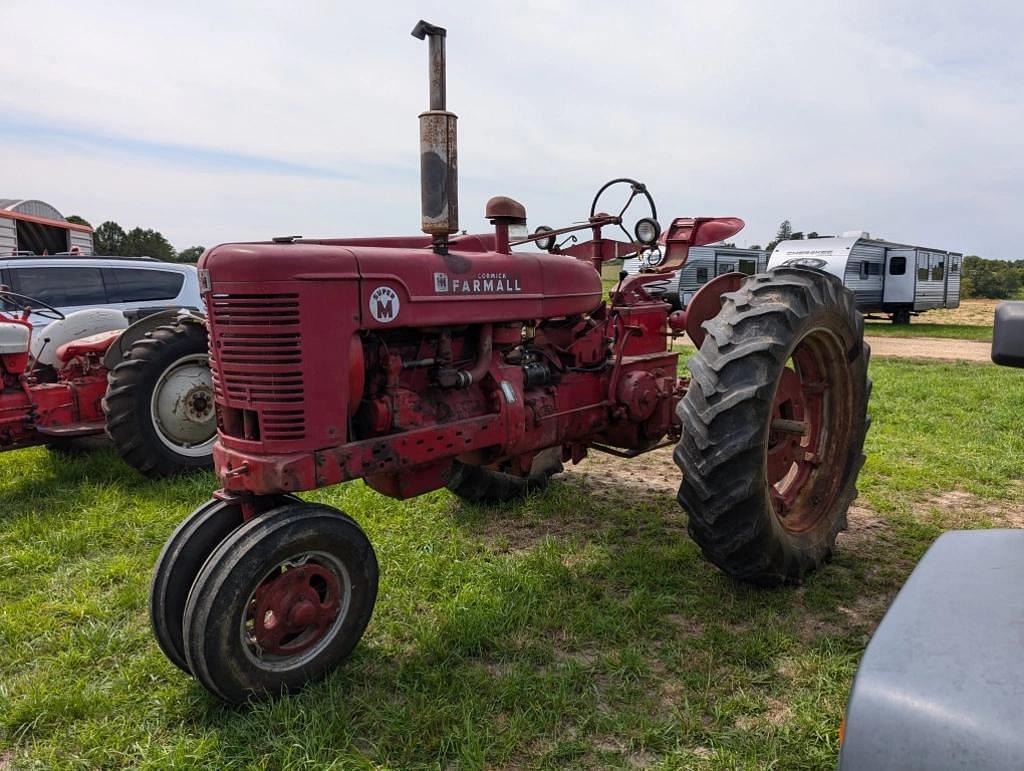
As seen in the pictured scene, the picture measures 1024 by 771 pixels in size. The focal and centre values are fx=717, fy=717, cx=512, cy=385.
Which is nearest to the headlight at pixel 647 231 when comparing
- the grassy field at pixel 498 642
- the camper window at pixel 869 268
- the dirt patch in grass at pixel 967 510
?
the grassy field at pixel 498 642

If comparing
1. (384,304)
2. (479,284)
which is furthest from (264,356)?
(479,284)

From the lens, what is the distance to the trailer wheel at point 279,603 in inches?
87.2

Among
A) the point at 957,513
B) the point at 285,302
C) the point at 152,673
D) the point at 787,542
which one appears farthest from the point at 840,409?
the point at 152,673

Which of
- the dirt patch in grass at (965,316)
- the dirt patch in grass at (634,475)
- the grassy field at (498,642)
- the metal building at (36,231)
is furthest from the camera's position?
the dirt patch in grass at (965,316)

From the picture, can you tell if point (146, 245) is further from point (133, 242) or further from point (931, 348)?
point (931, 348)

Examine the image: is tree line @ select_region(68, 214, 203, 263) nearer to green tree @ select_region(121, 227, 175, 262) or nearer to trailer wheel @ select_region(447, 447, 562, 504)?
green tree @ select_region(121, 227, 175, 262)

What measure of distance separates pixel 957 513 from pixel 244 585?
390 cm

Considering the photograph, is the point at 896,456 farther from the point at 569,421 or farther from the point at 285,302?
the point at 285,302

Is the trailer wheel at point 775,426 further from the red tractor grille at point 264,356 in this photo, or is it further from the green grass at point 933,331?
the green grass at point 933,331

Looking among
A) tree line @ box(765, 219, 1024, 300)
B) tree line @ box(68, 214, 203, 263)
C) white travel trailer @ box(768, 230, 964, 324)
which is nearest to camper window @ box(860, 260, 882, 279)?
white travel trailer @ box(768, 230, 964, 324)

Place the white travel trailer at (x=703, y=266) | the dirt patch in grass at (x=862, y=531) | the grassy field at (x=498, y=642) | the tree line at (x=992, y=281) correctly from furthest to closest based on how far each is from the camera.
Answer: the tree line at (x=992, y=281), the white travel trailer at (x=703, y=266), the dirt patch in grass at (x=862, y=531), the grassy field at (x=498, y=642)

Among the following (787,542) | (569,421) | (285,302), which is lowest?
(787,542)

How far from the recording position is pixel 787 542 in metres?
3.08

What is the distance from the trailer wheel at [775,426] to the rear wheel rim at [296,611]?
1.41m
